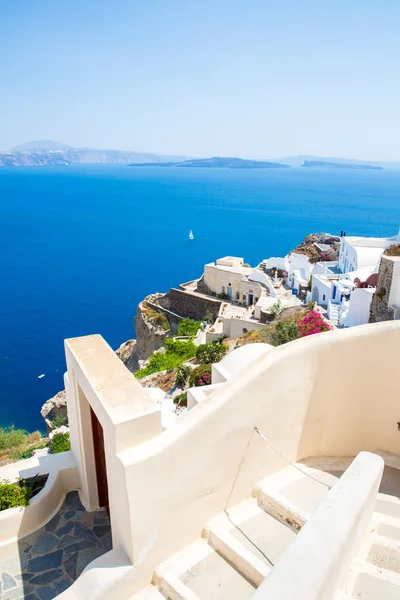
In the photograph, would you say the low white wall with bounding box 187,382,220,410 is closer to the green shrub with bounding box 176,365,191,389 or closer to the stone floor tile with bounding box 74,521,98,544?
the stone floor tile with bounding box 74,521,98,544

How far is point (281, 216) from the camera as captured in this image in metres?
113

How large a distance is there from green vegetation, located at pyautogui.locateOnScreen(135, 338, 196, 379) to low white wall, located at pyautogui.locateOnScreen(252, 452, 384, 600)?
24530 mm

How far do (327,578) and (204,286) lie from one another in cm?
4040

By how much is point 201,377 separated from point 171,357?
39.0ft

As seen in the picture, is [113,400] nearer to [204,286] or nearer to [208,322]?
[208,322]

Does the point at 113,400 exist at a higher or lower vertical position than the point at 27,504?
higher

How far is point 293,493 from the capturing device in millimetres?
4324

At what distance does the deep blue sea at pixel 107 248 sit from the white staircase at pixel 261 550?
109 ft

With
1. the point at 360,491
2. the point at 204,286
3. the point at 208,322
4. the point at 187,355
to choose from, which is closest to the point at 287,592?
the point at 360,491

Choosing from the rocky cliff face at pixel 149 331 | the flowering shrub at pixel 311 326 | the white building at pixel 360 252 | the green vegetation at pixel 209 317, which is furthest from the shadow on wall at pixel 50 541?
the rocky cliff face at pixel 149 331

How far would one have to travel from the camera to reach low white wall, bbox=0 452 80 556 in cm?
561

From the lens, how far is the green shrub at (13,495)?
5.80 metres

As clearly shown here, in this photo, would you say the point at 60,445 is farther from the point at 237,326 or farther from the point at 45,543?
the point at 237,326

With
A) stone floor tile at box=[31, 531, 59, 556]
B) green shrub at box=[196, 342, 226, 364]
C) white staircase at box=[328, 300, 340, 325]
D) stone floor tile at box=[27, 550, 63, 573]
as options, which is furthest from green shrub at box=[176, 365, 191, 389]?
stone floor tile at box=[27, 550, 63, 573]
